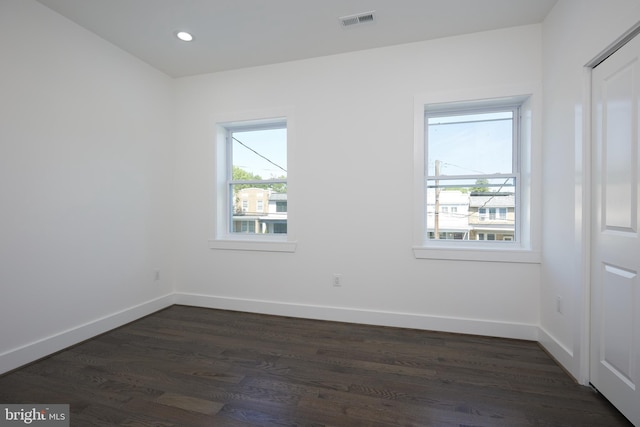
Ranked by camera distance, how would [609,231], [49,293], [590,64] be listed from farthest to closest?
[49,293], [590,64], [609,231]

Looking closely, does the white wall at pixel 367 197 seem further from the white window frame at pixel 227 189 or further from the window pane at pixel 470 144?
the window pane at pixel 470 144

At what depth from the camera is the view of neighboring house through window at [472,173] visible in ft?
9.13

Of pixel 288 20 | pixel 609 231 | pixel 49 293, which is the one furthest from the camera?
pixel 288 20

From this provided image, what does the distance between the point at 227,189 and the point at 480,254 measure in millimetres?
2913

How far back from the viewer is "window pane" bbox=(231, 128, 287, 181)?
11.2ft

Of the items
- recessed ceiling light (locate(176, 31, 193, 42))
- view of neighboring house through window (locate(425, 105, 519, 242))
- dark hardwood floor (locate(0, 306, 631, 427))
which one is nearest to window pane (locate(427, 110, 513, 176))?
view of neighboring house through window (locate(425, 105, 519, 242))

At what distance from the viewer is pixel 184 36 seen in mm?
2682

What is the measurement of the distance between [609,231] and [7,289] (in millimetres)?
4007

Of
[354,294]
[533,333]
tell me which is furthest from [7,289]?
[533,333]

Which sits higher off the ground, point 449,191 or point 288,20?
point 288,20

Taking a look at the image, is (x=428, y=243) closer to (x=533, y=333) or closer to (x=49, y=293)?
(x=533, y=333)

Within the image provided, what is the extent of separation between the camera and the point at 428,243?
114 inches

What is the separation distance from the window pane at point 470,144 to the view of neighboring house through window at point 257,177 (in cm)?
165

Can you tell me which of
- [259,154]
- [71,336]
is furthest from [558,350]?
[71,336]
